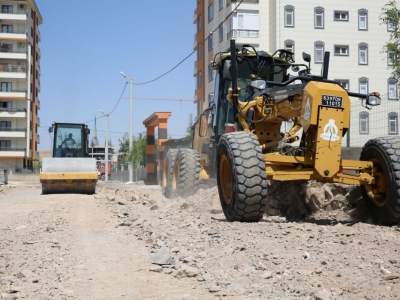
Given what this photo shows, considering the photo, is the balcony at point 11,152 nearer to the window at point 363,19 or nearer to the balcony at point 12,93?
the balcony at point 12,93

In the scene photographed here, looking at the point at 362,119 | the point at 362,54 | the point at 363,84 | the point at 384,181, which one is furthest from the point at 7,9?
the point at 384,181

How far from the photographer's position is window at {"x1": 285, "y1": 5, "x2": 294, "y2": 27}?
43.5 meters

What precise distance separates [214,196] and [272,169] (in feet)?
9.80

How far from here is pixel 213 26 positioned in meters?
47.2

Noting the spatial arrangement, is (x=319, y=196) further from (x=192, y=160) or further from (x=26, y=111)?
(x=26, y=111)

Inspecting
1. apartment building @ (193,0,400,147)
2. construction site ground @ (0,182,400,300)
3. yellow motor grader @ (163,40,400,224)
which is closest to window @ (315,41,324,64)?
apartment building @ (193,0,400,147)

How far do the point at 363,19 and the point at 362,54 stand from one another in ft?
9.12

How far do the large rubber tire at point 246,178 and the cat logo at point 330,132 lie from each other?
2.98 feet

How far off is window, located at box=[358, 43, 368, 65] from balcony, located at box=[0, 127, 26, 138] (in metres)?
42.9

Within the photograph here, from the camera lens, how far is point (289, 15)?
143 feet

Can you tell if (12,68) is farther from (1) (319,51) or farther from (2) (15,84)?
(1) (319,51)

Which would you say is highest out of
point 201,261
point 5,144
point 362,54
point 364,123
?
point 362,54

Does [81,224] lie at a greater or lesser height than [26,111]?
lesser

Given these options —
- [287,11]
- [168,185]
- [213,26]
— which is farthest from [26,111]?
[168,185]
